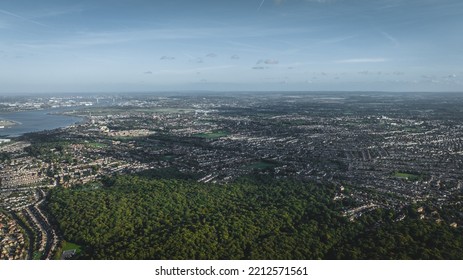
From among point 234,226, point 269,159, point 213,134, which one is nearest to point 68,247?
point 234,226

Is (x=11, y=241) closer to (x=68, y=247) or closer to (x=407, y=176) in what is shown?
(x=68, y=247)

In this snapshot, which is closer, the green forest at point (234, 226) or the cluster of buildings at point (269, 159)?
the green forest at point (234, 226)

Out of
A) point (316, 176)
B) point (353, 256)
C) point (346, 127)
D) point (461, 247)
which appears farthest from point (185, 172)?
point (346, 127)

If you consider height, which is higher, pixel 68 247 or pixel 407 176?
pixel 407 176

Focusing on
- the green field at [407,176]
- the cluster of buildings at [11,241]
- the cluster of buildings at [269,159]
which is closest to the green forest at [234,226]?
the cluster of buildings at [269,159]

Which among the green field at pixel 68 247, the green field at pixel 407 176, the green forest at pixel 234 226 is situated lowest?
the green field at pixel 68 247

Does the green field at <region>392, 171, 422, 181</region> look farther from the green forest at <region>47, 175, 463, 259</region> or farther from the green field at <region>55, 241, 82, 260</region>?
the green field at <region>55, 241, 82, 260</region>

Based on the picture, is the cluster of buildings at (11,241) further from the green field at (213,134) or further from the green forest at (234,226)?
the green field at (213,134)

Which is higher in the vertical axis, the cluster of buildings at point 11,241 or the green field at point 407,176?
the green field at point 407,176
